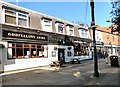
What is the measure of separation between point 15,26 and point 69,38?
502 inches

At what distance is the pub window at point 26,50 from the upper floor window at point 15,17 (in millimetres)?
2285

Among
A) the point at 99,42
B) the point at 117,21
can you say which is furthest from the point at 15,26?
the point at 99,42

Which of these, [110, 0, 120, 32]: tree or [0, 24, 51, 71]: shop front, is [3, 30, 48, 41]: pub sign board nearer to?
[0, 24, 51, 71]: shop front

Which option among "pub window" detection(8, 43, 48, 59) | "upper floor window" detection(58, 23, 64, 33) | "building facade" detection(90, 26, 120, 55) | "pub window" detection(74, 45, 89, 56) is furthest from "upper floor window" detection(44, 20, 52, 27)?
"building facade" detection(90, 26, 120, 55)

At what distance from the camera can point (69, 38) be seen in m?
34.4

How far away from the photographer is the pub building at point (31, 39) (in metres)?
22.1

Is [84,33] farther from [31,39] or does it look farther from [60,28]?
[31,39]

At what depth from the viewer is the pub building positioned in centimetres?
2208

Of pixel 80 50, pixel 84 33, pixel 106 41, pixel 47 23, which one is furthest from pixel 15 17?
pixel 106 41

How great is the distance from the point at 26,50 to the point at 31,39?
1.37 m

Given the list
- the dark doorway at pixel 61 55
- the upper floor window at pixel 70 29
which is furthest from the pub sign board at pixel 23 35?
the upper floor window at pixel 70 29

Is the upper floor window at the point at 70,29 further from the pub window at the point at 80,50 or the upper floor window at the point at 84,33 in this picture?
the upper floor window at the point at 84,33

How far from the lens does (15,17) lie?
77.6 feet

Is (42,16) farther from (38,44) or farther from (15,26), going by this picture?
(15,26)
